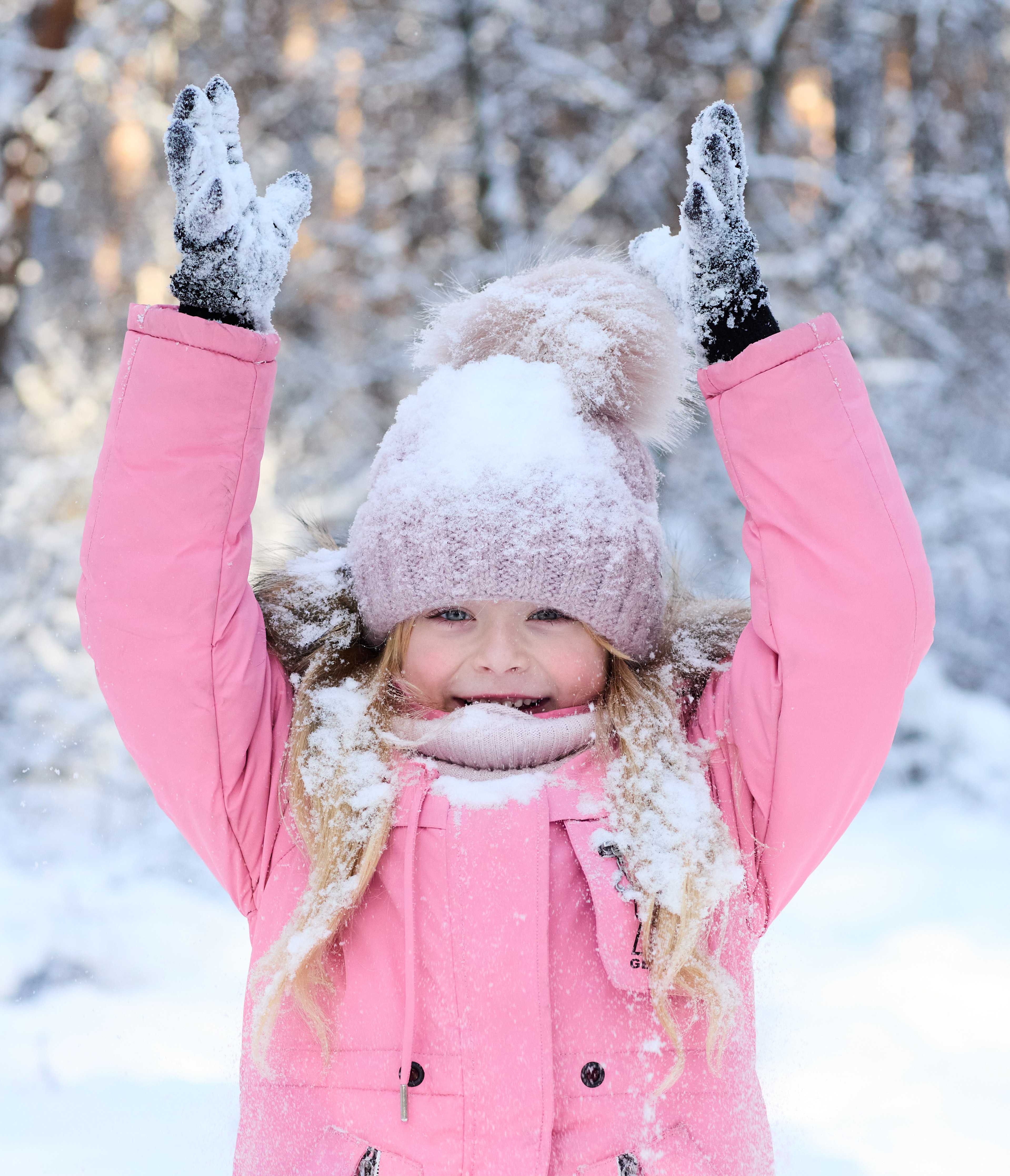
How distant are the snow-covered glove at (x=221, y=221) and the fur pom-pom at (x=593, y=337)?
1.22 feet

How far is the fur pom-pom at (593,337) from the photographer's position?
5.35 feet

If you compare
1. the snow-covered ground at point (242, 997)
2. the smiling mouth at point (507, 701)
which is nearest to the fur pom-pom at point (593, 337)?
the smiling mouth at point (507, 701)

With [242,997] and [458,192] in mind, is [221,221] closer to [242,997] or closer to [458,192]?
[242,997]

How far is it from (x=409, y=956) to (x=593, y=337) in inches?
37.2

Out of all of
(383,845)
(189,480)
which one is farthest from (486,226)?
(383,845)

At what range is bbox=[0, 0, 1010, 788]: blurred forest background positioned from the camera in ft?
16.7

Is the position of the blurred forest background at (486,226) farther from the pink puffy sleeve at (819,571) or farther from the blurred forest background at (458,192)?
the pink puffy sleeve at (819,571)

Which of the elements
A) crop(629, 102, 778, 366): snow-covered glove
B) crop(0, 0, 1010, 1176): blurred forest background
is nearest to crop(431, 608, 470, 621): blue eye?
crop(629, 102, 778, 366): snow-covered glove

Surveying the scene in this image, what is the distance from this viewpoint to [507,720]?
5.03 feet

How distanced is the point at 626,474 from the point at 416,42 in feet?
15.2

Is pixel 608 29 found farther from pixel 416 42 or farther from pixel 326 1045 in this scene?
pixel 326 1045

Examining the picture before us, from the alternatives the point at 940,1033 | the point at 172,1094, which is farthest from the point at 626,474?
the point at 940,1033

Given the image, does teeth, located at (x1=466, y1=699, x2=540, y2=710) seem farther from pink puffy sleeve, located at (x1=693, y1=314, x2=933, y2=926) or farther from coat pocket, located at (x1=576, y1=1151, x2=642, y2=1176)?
coat pocket, located at (x1=576, y1=1151, x2=642, y2=1176)

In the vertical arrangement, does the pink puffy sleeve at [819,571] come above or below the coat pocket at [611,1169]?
above
